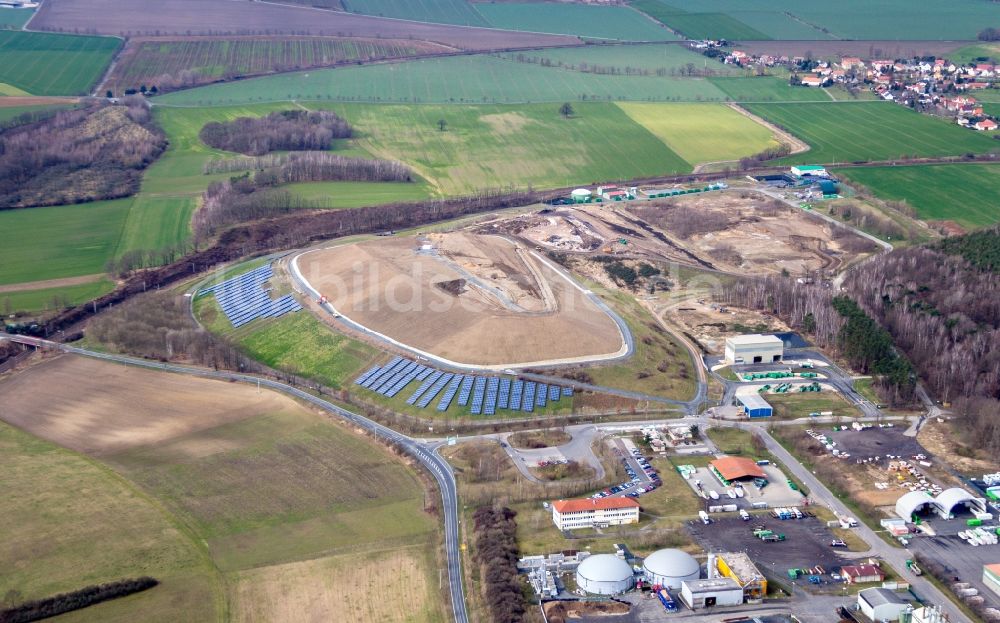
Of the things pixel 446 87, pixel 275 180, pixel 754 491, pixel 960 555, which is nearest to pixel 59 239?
pixel 275 180

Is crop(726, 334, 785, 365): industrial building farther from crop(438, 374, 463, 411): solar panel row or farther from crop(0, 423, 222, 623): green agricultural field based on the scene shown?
crop(0, 423, 222, 623): green agricultural field

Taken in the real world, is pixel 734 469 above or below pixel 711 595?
above

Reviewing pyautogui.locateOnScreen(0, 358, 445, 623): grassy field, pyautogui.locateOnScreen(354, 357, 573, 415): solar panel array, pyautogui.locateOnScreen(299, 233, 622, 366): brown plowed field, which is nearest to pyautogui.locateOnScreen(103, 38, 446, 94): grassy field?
pyautogui.locateOnScreen(299, 233, 622, 366): brown plowed field

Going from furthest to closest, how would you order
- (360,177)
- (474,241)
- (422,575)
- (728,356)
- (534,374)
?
(360,177) < (474,241) < (728,356) < (534,374) < (422,575)

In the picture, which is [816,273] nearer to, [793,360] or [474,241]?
[793,360]

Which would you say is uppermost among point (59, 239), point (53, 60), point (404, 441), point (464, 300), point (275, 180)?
point (53, 60)

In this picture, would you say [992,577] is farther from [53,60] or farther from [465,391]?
[53,60]

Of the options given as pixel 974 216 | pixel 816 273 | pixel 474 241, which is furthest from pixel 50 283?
pixel 974 216
